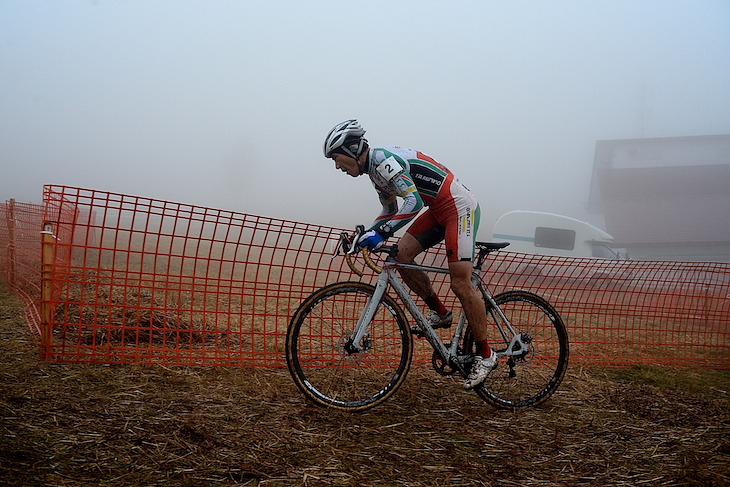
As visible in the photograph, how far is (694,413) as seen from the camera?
15.1 ft

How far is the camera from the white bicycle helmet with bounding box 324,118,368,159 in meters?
4.11

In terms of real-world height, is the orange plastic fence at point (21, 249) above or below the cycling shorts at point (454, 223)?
below

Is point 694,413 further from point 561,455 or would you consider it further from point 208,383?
point 208,383

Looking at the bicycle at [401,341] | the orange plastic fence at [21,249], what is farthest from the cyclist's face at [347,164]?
the orange plastic fence at [21,249]

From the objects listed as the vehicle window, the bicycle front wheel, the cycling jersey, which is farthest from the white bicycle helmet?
the vehicle window

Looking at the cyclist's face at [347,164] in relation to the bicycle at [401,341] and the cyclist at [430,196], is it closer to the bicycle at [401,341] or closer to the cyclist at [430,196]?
the cyclist at [430,196]

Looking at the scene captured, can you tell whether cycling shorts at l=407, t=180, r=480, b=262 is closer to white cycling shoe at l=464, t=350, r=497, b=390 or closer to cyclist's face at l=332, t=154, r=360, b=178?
cyclist's face at l=332, t=154, r=360, b=178

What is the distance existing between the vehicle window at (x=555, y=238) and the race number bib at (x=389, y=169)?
13957 millimetres

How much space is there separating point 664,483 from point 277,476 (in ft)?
7.69

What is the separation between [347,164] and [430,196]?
73 cm

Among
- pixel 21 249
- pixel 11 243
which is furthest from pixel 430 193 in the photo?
pixel 11 243

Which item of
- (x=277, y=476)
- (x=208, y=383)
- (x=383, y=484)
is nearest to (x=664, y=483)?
(x=383, y=484)

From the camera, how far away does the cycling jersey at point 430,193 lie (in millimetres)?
4020

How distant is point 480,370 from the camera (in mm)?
4168
